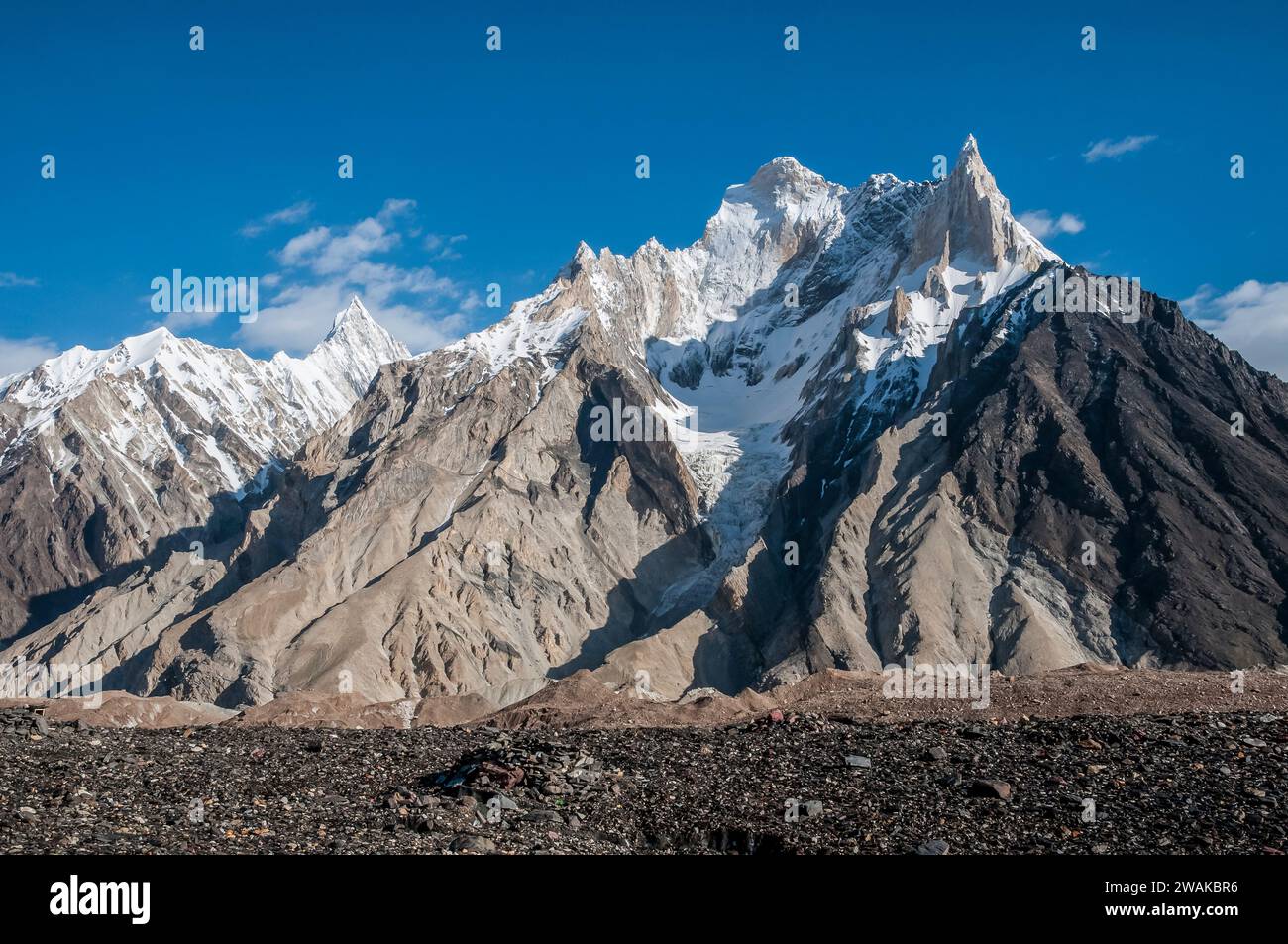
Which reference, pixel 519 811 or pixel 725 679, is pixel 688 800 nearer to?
pixel 519 811

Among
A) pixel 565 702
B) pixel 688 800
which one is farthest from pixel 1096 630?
pixel 688 800

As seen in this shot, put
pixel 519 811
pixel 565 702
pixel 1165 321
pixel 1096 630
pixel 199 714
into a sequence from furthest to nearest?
1. pixel 1165 321
2. pixel 1096 630
3. pixel 199 714
4. pixel 565 702
5. pixel 519 811

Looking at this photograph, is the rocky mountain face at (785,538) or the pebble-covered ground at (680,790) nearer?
the pebble-covered ground at (680,790)

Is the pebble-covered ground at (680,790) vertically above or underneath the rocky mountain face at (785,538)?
underneath

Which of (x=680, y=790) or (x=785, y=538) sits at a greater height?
(x=785, y=538)
